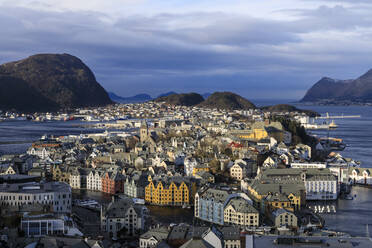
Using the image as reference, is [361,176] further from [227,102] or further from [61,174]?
[227,102]

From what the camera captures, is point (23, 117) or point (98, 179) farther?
point (23, 117)

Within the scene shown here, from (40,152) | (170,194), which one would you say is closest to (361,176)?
(170,194)

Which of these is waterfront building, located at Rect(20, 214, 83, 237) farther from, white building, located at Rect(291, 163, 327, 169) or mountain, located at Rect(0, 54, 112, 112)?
mountain, located at Rect(0, 54, 112, 112)

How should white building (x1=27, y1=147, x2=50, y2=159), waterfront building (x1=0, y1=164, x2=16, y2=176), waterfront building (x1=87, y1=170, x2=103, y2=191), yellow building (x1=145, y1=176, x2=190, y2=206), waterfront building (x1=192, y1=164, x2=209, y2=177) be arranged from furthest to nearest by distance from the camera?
white building (x1=27, y1=147, x2=50, y2=159) < waterfront building (x1=192, y1=164, x2=209, y2=177) < waterfront building (x1=0, y1=164, x2=16, y2=176) < waterfront building (x1=87, y1=170, x2=103, y2=191) < yellow building (x1=145, y1=176, x2=190, y2=206)

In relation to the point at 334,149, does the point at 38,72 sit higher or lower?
higher

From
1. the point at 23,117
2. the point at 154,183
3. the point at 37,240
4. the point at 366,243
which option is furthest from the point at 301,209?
the point at 23,117

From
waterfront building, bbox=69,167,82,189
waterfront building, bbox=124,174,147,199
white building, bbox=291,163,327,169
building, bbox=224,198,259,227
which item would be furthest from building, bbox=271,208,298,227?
waterfront building, bbox=69,167,82,189

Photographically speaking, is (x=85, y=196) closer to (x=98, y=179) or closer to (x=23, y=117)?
(x=98, y=179)
